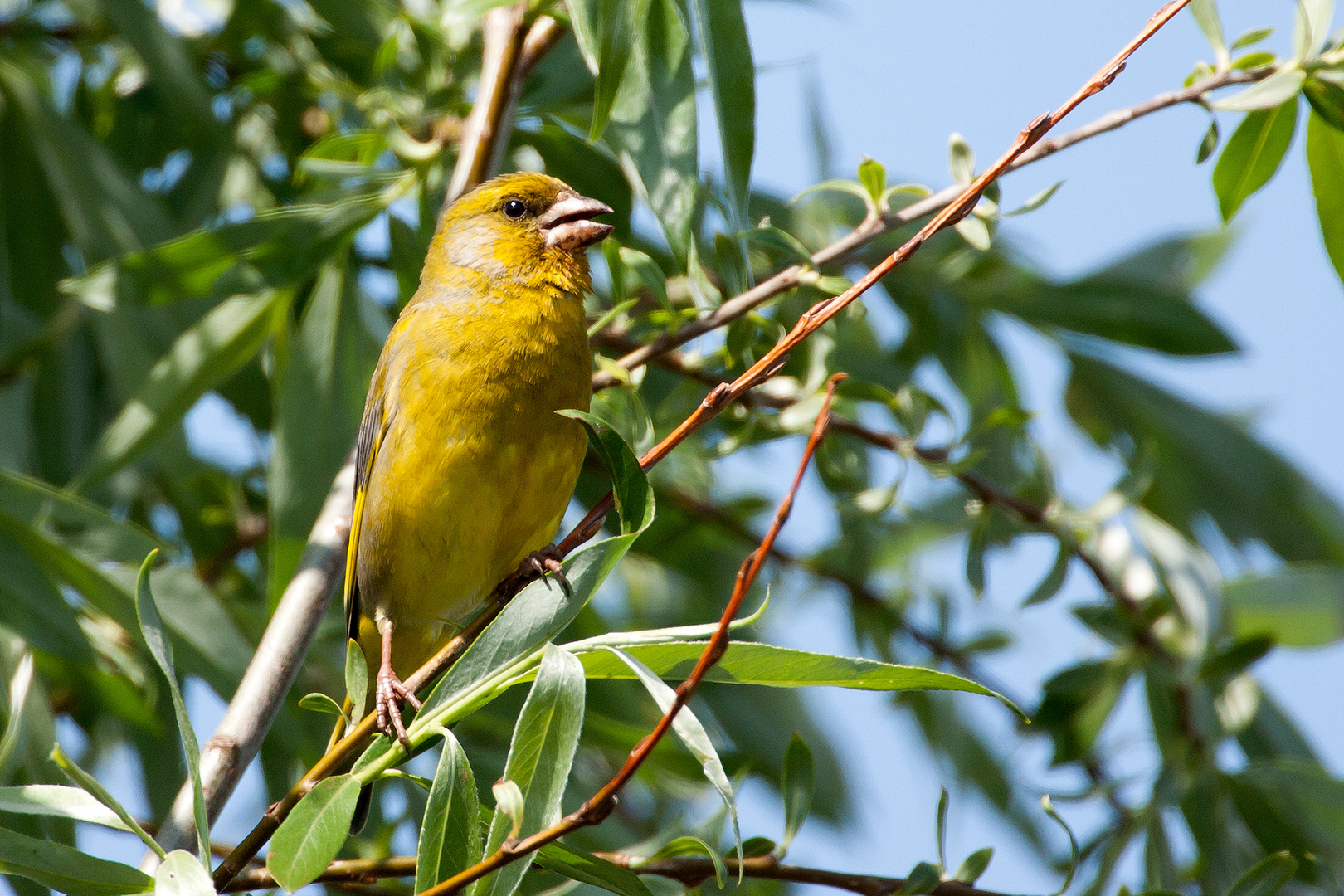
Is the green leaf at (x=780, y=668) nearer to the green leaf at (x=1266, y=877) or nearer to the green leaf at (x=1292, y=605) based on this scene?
the green leaf at (x=1266, y=877)

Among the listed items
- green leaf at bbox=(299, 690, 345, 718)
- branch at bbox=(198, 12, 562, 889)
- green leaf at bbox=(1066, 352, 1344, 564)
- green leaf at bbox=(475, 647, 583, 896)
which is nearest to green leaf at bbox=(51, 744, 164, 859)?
branch at bbox=(198, 12, 562, 889)

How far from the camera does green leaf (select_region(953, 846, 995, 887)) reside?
6.28 ft

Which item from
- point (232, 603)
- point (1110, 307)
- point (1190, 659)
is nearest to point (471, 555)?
point (232, 603)

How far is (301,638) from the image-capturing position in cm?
209

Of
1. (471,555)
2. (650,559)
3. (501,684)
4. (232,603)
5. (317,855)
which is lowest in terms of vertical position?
(650,559)

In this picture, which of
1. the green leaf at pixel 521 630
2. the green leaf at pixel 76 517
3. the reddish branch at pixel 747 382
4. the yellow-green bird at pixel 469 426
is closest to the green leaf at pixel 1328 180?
the reddish branch at pixel 747 382

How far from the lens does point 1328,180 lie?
2197 millimetres

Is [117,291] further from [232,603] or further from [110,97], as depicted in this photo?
[110,97]

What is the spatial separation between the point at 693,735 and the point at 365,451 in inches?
52.3

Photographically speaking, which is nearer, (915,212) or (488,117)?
(915,212)

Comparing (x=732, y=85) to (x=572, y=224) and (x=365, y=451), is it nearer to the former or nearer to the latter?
(x=572, y=224)


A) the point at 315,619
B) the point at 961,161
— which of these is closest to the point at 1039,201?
the point at 961,161

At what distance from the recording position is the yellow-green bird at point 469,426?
242cm

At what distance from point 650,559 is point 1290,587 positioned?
5.12 ft
